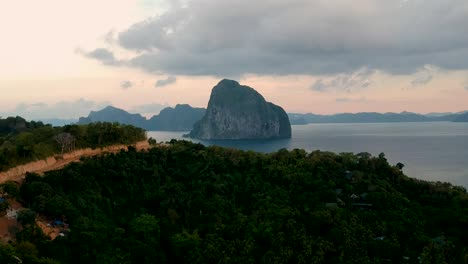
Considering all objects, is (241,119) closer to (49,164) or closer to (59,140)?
(59,140)

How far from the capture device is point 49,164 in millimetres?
25547

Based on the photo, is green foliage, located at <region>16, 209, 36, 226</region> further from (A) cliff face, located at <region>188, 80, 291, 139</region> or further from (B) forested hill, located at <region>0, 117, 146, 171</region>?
(A) cliff face, located at <region>188, 80, 291, 139</region>

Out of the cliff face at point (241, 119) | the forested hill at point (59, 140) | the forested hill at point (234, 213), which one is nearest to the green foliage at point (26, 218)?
the forested hill at point (234, 213)

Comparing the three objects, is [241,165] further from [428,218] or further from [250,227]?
[428,218]

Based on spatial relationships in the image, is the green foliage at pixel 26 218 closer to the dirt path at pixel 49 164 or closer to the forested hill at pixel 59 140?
the dirt path at pixel 49 164

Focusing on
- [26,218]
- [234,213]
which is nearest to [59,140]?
[26,218]

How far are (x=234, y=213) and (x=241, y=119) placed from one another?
133m

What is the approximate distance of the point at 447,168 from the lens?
6309 cm

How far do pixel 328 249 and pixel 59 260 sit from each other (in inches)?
468

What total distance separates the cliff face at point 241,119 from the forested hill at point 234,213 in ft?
400

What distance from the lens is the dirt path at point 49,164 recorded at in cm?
2280

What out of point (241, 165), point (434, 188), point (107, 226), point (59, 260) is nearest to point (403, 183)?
point (434, 188)

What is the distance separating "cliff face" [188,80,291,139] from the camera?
154 m

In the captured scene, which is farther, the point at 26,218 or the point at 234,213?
the point at 234,213
